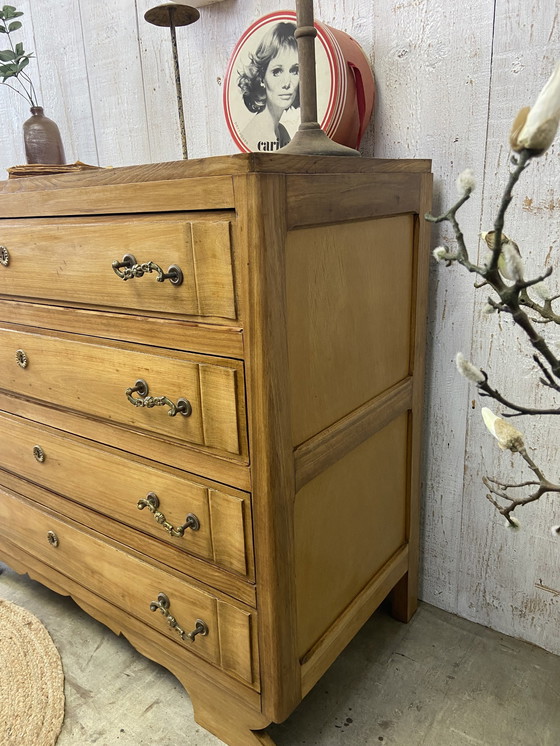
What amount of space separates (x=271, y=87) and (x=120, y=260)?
0.53 meters

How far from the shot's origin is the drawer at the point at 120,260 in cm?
75

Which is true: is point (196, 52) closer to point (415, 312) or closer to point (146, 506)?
point (415, 312)

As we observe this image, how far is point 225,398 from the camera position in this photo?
795mm

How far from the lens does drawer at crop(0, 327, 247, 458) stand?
2.64 feet

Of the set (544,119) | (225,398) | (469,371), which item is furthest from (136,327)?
(544,119)

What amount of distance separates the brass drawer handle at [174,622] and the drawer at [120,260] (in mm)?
510

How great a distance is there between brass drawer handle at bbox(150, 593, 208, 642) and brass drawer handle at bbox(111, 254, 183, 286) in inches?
21.8

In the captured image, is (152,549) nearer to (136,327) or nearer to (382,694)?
(136,327)

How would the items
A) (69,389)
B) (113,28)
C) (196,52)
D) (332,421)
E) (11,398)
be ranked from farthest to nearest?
1. (113,28)
2. (196,52)
3. (11,398)
4. (69,389)
5. (332,421)

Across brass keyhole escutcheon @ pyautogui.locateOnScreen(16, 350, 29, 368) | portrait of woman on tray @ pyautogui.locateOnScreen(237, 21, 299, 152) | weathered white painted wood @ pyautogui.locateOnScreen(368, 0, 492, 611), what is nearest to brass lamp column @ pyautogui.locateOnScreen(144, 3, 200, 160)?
portrait of woman on tray @ pyautogui.locateOnScreen(237, 21, 299, 152)

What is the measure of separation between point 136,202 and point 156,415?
318mm

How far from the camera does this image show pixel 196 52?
134 cm

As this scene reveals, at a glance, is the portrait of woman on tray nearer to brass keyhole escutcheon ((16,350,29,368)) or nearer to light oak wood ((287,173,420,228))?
light oak wood ((287,173,420,228))

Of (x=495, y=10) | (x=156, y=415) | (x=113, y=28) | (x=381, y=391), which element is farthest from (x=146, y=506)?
(x=113, y=28)
